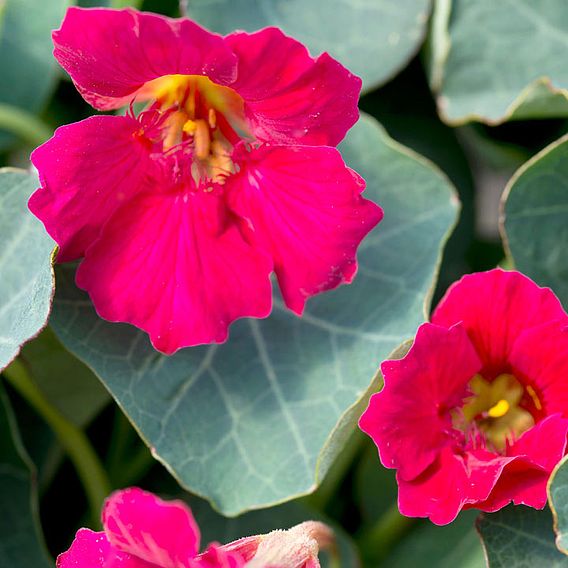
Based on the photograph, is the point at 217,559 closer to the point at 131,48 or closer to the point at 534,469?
the point at 534,469

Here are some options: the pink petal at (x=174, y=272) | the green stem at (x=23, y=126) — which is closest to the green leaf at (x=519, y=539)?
the pink petal at (x=174, y=272)

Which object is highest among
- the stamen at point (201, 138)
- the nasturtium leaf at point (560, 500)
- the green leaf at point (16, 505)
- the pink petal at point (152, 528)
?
the stamen at point (201, 138)

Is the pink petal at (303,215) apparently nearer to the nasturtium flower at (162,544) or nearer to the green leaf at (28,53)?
the nasturtium flower at (162,544)

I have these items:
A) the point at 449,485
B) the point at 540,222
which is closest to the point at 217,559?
the point at 449,485

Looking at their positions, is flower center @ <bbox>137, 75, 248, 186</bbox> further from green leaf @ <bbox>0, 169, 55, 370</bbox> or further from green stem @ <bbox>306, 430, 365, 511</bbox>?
green stem @ <bbox>306, 430, 365, 511</bbox>

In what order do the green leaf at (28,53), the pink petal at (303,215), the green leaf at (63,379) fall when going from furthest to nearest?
the green leaf at (28,53)
the green leaf at (63,379)
the pink petal at (303,215)

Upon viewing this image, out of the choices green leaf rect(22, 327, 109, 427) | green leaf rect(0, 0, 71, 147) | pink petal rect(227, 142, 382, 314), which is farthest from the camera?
green leaf rect(0, 0, 71, 147)

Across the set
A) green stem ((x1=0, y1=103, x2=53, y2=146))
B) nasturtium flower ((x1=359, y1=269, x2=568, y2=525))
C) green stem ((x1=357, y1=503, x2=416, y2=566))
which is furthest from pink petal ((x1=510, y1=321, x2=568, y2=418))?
green stem ((x1=0, y1=103, x2=53, y2=146))
